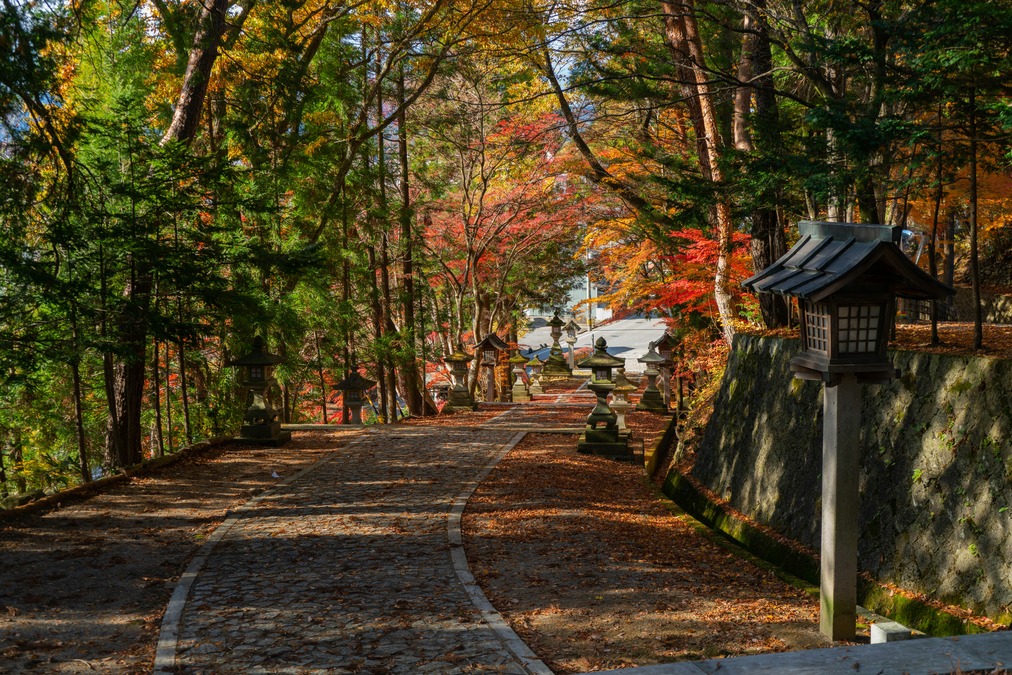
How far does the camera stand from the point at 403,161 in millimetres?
20062

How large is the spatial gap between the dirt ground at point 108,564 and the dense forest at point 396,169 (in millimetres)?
1597

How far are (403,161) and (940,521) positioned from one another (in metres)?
16.2

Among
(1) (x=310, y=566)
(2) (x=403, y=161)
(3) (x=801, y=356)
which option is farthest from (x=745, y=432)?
(2) (x=403, y=161)

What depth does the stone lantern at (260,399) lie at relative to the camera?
44.7 ft

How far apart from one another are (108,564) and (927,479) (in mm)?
7646

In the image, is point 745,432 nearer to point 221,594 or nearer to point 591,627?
point 591,627

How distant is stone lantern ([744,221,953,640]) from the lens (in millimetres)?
5133

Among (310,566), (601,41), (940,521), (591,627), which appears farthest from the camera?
(601,41)

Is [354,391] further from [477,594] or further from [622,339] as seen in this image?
[622,339]

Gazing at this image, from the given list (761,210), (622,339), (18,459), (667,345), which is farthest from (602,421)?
(622,339)

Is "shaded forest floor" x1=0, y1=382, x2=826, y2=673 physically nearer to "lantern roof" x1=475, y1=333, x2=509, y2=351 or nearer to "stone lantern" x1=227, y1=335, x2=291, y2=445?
"stone lantern" x1=227, y1=335, x2=291, y2=445

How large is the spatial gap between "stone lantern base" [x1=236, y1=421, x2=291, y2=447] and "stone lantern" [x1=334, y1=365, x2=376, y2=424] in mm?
3705

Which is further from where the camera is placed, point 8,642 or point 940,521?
point 940,521

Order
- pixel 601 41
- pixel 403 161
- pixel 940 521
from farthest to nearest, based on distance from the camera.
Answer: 1. pixel 403 161
2. pixel 601 41
3. pixel 940 521
